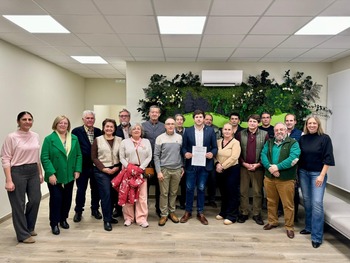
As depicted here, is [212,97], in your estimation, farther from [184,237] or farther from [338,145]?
[184,237]

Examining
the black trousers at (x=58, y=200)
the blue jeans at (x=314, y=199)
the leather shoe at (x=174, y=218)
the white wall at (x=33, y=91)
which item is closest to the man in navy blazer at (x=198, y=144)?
the leather shoe at (x=174, y=218)

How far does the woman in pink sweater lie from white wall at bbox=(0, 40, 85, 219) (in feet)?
4.07

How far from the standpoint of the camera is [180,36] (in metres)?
4.02

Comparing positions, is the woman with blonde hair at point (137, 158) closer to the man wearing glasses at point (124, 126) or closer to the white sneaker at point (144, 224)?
the white sneaker at point (144, 224)

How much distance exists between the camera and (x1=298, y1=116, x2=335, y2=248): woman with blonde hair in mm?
3303

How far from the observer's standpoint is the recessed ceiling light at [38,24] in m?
3.39

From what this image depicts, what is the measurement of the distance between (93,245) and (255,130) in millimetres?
2556

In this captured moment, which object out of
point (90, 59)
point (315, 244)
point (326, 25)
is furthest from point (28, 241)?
point (326, 25)

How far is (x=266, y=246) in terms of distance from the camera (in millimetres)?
3338

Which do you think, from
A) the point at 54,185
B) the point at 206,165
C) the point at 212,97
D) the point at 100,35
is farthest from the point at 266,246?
the point at 100,35

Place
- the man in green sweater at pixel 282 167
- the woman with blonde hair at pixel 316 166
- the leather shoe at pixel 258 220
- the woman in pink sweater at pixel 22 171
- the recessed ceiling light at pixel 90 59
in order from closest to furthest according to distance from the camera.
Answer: the woman in pink sweater at pixel 22 171, the woman with blonde hair at pixel 316 166, the man in green sweater at pixel 282 167, the leather shoe at pixel 258 220, the recessed ceiling light at pixel 90 59

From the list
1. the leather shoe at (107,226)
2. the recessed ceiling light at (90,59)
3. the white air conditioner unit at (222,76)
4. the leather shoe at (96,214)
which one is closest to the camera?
the leather shoe at (107,226)

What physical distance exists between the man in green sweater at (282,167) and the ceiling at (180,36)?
4.36 feet

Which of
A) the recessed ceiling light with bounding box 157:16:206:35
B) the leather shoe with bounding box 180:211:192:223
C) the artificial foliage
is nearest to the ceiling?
the recessed ceiling light with bounding box 157:16:206:35
